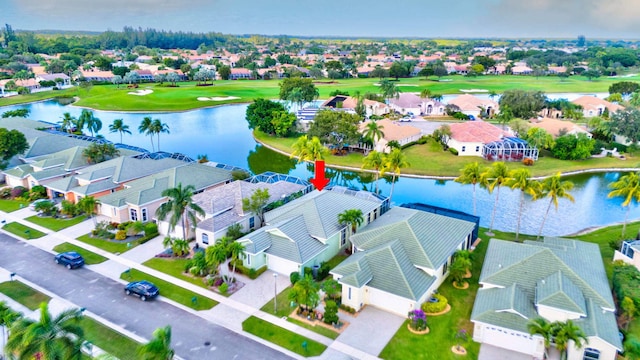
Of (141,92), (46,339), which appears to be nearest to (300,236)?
(46,339)

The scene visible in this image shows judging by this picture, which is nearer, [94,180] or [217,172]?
[94,180]

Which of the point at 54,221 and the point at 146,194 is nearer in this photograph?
the point at 54,221

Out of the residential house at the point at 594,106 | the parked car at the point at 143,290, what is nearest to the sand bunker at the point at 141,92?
the parked car at the point at 143,290

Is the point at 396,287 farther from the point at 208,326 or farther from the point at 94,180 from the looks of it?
the point at 94,180

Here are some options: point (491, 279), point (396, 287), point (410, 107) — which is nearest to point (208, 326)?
point (396, 287)

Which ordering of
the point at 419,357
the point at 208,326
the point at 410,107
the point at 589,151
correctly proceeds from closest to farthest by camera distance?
1. the point at 419,357
2. the point at 208,326
3. the point at 589,151
4. the point at 410,107

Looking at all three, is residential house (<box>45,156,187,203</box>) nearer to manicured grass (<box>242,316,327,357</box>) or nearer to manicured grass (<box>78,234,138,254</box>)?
manicured grass (<box>78,234,138,254</box>)

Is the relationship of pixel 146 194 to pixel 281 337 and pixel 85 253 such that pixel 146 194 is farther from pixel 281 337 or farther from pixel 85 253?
pixel 281 337
